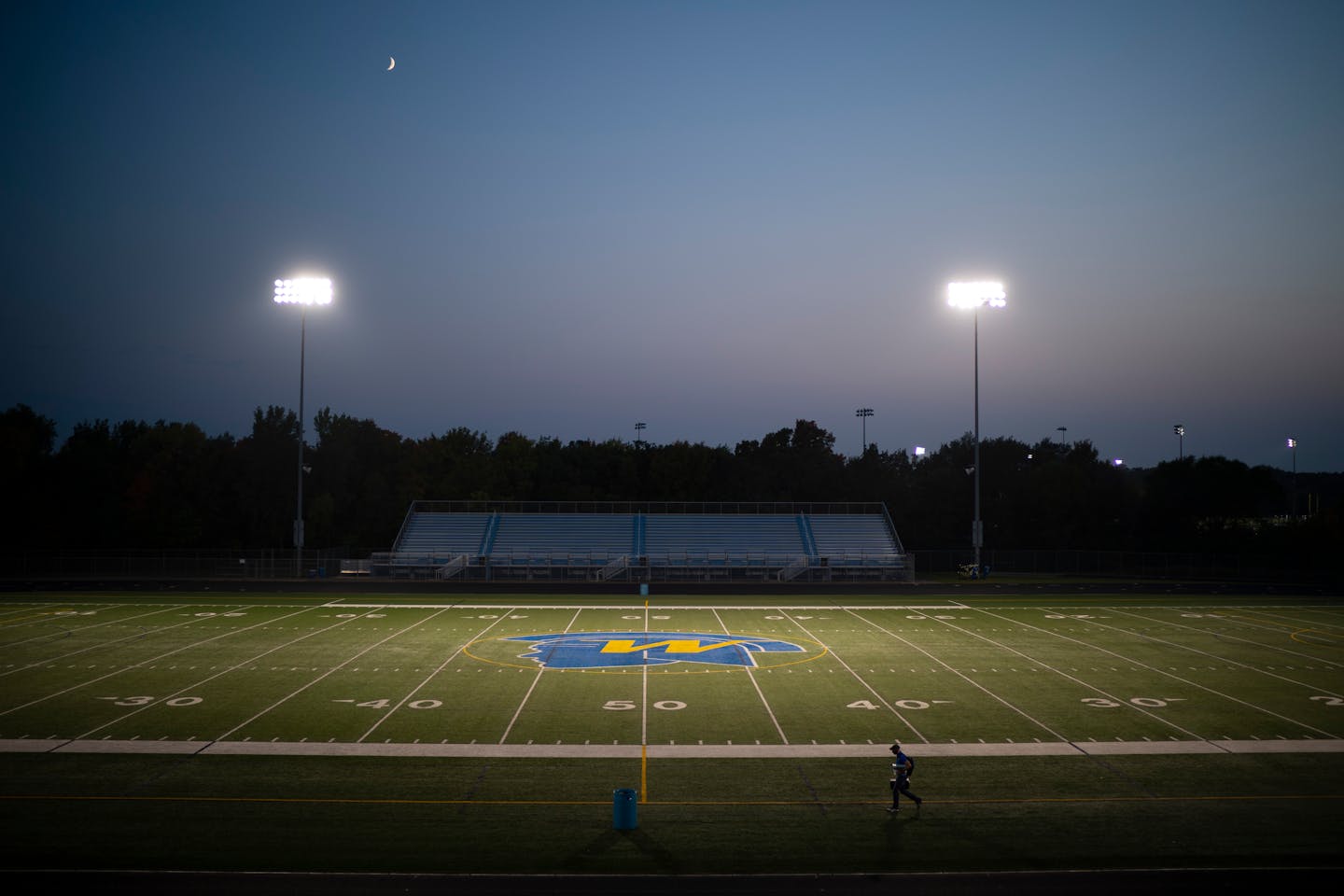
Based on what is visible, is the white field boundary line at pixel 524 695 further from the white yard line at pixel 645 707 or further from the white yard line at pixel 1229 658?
the white yard line at pixel 1229 658

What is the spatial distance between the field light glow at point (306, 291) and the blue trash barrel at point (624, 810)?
130 ft

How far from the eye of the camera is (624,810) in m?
12.4

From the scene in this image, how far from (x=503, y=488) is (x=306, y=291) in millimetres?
33280

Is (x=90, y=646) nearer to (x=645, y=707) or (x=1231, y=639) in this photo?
(x=645, y=707)

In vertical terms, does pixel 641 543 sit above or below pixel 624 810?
above

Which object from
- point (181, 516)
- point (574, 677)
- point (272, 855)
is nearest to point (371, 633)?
point (574, 677)

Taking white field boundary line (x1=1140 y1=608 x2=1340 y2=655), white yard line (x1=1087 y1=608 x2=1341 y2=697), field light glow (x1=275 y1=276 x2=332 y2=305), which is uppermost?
field light glow (x1=275 y1=276 x2=332 y2=305)

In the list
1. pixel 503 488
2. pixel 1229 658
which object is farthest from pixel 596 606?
A: pixel 503 488

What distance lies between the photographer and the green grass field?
38.8 ft

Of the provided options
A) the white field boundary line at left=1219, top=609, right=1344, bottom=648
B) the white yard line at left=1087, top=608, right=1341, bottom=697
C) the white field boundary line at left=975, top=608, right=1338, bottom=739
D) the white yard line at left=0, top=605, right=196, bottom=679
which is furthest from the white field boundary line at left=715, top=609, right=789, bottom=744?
the white field boundary line at left=1219, top=609, right=1344, bottom=648

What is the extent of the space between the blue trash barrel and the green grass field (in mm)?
142

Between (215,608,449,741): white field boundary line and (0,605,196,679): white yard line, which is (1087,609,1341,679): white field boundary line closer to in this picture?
(215,608,449,741): white field boundary line

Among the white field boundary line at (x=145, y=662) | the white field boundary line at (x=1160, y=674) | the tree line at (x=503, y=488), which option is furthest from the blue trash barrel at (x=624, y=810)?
the tree line at (x=503, y=488)

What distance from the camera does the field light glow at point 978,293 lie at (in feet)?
150
